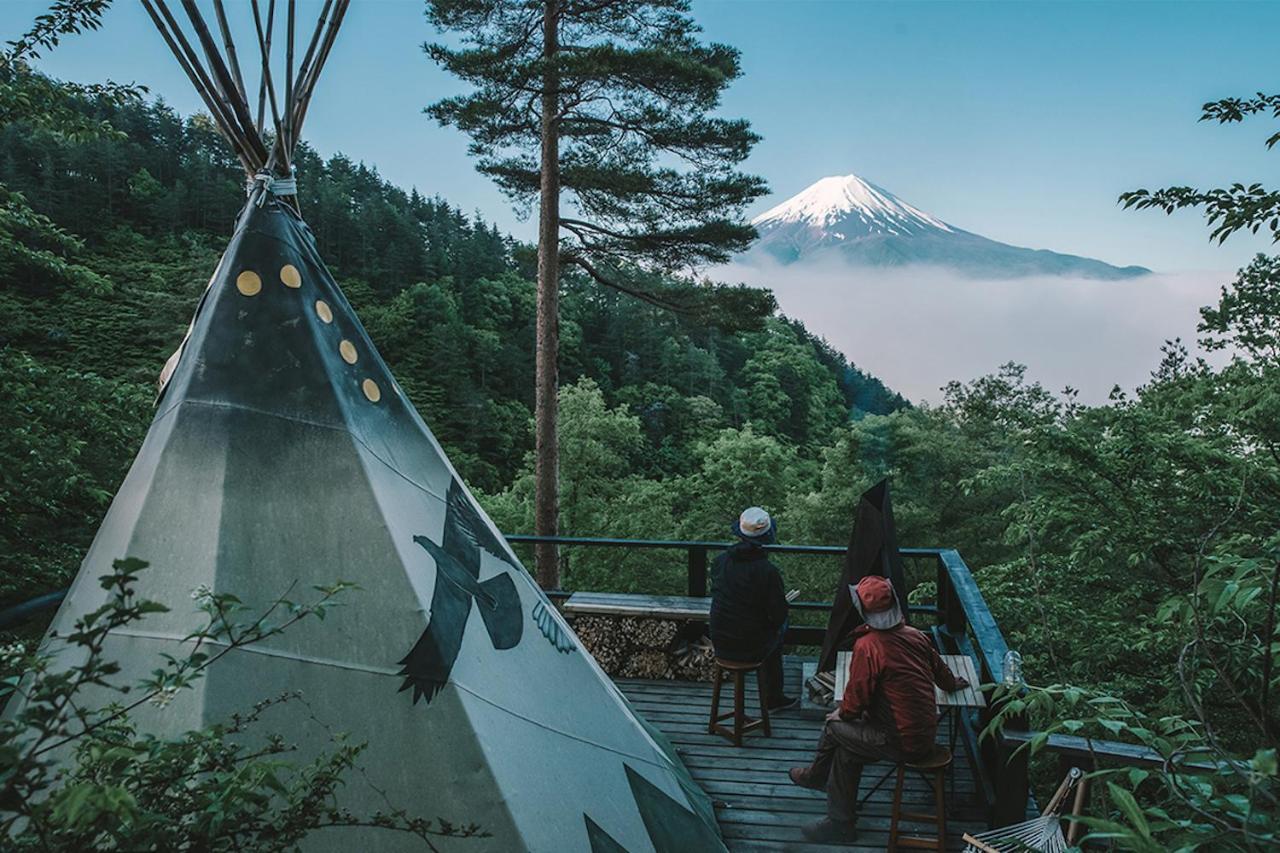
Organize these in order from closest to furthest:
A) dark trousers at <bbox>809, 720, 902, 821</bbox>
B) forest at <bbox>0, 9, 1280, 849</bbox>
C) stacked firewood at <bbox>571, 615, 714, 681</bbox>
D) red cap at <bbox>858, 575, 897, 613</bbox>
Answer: red cap at <bbox>858, 575, 897, 613</bbox>
dark trousers at <bbox>809, 720, 902, 821</bbox>
forest at <bbox>0, 9, 1280, 849</bbox>
stacked firewood at <bbox>571, 615, 714, 681</bbox>

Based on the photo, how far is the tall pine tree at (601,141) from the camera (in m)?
10.4

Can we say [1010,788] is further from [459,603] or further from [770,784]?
[459,603]

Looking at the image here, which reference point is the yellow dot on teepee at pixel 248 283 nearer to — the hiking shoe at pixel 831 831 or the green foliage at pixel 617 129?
the hiking shoe at pixel 831 831

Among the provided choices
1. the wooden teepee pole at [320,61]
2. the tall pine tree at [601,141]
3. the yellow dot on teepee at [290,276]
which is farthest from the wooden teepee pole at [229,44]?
the tall pine tree at [601,141]

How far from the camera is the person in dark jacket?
191 inches

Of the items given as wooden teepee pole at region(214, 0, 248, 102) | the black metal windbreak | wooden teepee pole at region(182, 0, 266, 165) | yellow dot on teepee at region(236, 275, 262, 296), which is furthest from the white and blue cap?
wooden teepee pole at region(214, 0, 248, 102)

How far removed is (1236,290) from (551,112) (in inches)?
379

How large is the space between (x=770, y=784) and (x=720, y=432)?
25989mm

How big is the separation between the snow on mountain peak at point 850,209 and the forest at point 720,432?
911 inches

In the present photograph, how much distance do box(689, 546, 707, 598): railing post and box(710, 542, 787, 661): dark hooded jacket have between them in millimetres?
1438

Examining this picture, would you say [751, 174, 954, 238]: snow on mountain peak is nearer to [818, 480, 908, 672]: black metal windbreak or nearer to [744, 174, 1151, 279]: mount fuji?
[744, 174, 1151, 279]: mount fuji

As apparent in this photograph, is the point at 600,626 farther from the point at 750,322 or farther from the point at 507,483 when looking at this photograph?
the point at 507,483

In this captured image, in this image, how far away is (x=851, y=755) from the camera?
12.8 feet

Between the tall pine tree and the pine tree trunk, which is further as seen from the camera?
the pine tree trunk
